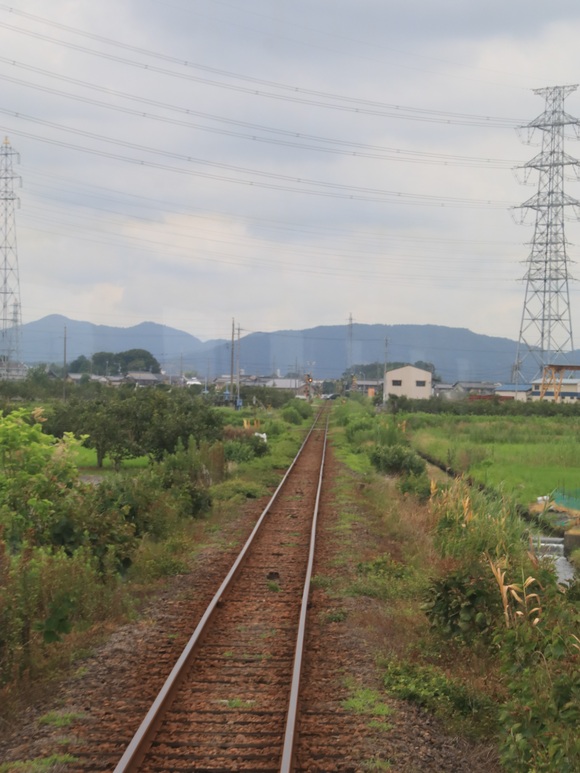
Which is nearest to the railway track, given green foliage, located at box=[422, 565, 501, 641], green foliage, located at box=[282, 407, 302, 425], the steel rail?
the steel rail

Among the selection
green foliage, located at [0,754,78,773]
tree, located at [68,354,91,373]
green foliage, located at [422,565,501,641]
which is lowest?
green foliage, located at [0,754,78,773]

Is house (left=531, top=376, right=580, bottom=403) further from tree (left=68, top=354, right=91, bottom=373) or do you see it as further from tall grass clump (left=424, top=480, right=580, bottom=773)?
tree (left=68, top=354, right=91, bottom=373)

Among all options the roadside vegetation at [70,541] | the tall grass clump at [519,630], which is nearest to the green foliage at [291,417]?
the roadside vegetation at [70,541]

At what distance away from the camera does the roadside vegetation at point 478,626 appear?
196 inches

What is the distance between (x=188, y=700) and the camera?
6207 millimetres

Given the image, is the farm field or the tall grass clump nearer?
the tall grass clump

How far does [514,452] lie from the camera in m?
30.1

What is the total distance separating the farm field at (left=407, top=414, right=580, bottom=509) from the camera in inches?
885

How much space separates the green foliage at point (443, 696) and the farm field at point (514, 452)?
907 centimetres

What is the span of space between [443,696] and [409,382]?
275 feet

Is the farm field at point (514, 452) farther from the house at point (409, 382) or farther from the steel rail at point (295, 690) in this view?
the house at point (409, 382)

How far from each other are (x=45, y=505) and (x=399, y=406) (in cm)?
5570

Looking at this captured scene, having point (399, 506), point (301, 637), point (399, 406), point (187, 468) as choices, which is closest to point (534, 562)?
point (301, 637)

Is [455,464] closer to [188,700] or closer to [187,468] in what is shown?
[187,468]
